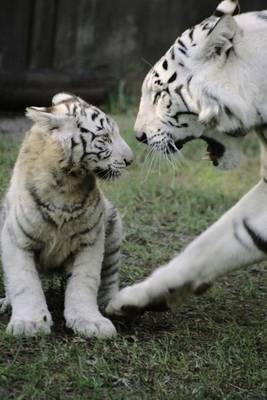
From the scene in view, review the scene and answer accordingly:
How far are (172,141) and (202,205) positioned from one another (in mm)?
2175

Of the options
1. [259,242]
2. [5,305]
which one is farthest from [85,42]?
[259,242]

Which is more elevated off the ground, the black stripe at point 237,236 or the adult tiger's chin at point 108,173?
the adult tiger's chin at point 108,173

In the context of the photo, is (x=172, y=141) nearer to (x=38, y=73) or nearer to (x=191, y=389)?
(x=191, y=389)

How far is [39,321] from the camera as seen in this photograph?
3.46 metres

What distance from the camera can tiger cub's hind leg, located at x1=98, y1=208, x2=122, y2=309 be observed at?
3.98m

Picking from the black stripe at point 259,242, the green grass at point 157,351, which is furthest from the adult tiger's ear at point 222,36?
the green grass at point 157,351

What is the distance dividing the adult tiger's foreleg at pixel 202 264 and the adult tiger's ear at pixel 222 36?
64 centimetres

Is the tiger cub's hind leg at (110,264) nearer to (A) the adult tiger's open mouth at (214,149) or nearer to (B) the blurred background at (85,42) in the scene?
(A) the adult tiger's open mouth at (214,149)

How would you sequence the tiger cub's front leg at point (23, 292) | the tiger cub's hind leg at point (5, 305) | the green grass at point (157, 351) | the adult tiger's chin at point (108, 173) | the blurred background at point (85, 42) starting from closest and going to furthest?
the green grass at point (157, 351) → the tiger cub's front leg at point (23, 292) → the adult tiger's chin at point (108, 173) → the tiger cub's hind leg at point (5, 305) → the blurred background at point (85, 42)

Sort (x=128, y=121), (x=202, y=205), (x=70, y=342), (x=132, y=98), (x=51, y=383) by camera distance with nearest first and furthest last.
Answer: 1. (x=51, y=383)
2. (x=70, y=342)
3. (x=202, y=205)
4. (x=128, y=121)
5. (x=132, y=98)

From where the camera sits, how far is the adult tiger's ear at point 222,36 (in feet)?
11.3

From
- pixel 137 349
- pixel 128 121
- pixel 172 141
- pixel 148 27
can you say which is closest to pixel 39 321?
pixel 137 349

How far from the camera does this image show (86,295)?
361cm

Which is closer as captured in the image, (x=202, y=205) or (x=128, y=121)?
(x=202, y=205)
